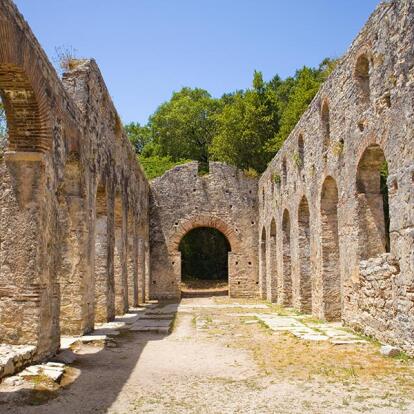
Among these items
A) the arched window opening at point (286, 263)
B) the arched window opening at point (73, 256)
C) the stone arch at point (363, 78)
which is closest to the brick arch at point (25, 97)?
the arched window opening at point (73, 256)

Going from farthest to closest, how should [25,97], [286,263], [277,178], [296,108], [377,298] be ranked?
[296,108] < [277,178] < [286,263] < [377,298] < [25,97]

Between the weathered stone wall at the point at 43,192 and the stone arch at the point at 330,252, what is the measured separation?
5.15 m

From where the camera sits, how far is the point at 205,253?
93.1 ft

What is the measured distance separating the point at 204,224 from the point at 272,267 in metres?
4.81

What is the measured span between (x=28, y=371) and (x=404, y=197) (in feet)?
17.9

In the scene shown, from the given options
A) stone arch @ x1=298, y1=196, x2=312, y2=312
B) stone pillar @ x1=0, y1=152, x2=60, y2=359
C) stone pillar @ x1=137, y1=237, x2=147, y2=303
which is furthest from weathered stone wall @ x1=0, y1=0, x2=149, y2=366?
stone pillar @ x1=137, y1=237, x2=147, y2=303

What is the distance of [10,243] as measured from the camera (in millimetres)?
6629

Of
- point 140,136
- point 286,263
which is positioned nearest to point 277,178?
point 286,263

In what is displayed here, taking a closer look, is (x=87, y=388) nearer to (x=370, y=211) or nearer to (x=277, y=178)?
(x=370, y=211)

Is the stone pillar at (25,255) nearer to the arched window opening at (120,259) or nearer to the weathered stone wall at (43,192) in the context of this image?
the weathered stone wall at (43,192)

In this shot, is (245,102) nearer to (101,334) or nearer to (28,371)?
(101,334)

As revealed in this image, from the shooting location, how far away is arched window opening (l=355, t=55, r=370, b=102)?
9477 millimetres

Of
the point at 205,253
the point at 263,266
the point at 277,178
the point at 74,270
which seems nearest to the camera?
the point at 74,270

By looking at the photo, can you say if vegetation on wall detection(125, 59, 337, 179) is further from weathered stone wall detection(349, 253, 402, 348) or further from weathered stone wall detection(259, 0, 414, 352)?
weathered stone wall detection(349, 253, 402, 348)
